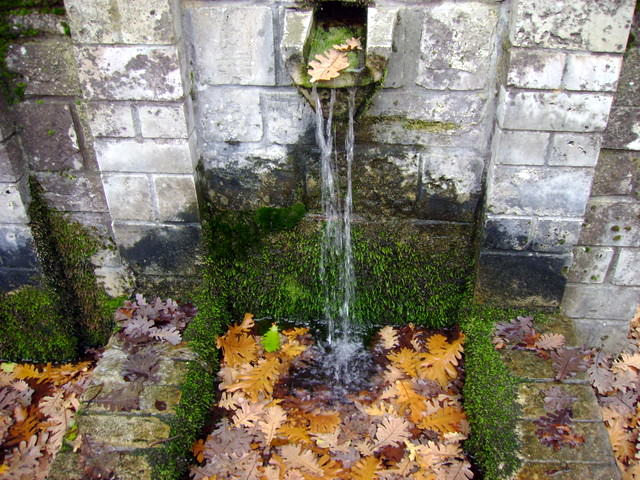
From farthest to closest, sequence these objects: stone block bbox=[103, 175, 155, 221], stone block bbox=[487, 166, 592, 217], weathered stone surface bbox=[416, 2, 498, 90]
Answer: stone block bbox=[103, 175, 155, 221] < stone block bbox=[487, 166, 592, 217] < weathered stone surface bbox=[416, 2, 498, 90]

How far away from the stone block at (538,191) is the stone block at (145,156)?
164cm

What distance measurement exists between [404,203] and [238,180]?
96 cm

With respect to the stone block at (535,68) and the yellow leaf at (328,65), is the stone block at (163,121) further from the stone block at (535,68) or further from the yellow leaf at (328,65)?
the stone block at (535,68)

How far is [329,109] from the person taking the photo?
2748 millimetres

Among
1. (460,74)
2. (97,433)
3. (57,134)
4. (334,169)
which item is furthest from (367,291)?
(57,134)

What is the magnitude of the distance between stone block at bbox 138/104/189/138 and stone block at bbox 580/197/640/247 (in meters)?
2.26

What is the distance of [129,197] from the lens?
3150 millimetres

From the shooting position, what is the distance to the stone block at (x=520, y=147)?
2.78m

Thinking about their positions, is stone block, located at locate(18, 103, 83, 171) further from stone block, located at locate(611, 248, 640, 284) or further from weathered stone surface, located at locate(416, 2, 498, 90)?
stone block, located at locate(611, 248, 640, 284)

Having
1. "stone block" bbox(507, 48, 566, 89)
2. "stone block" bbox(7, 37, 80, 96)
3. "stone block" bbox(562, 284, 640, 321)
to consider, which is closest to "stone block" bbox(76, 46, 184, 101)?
"stone block" bbox(7, 37, 80, 96)

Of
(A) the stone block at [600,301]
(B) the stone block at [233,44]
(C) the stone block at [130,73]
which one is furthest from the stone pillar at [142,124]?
(A) the stone block at [600,301]

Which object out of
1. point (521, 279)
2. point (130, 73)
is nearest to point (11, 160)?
point (130, 73)

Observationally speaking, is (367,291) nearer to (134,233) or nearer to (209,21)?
(134,233)

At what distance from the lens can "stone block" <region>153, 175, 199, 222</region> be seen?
307cm
